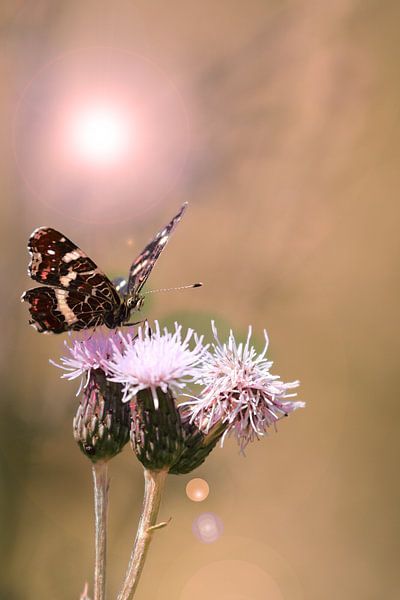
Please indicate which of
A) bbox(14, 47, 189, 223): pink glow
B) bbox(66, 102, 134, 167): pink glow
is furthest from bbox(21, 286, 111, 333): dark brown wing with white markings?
bbox(66, 102, 134, 167): pink glow

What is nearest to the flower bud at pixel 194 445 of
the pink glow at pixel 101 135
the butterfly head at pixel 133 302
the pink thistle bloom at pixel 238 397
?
the pink thistle bloom at pixel 238 397

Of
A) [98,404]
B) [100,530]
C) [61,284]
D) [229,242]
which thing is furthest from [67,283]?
[229,242]

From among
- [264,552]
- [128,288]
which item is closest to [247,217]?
[264,552]

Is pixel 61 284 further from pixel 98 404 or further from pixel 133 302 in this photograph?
pixel 98 404

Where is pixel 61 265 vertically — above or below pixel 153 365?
above

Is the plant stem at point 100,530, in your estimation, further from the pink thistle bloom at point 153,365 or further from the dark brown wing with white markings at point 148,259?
the dark brown wing with white markings at point 148,259

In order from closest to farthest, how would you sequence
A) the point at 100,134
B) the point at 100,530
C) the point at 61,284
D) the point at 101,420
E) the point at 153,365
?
1. the point at 100,530
2. the point at 153,365
3. the point at 101,420
4. the point at 61,284
5. the point at 100,134

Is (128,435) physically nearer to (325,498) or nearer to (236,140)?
(325,498)
